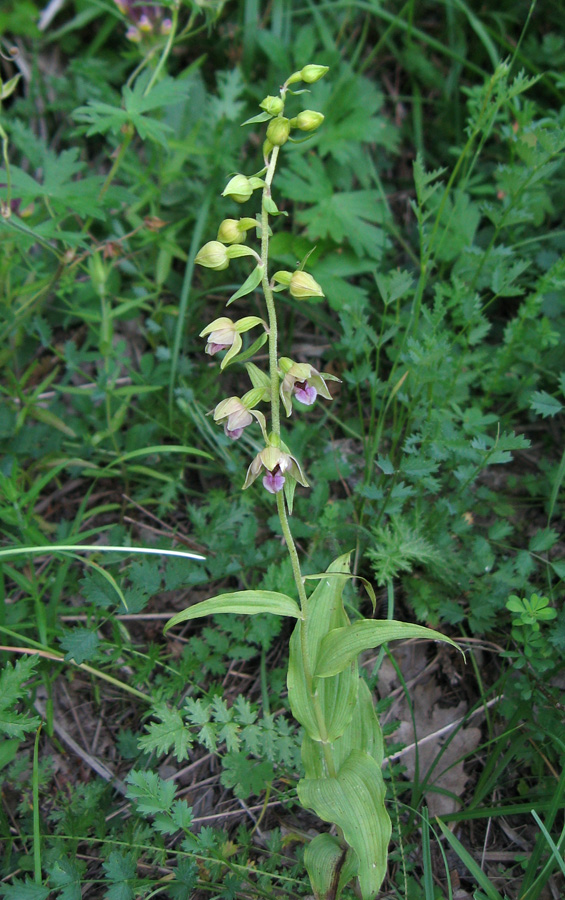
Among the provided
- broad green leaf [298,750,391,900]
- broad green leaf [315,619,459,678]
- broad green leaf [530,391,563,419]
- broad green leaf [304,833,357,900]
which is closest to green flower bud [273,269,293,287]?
broad green leaf [315,619,459,678]

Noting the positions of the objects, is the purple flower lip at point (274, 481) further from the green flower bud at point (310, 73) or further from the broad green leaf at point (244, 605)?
the green flower bud at point (310, 73)

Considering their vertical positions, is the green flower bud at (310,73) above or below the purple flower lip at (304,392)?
above

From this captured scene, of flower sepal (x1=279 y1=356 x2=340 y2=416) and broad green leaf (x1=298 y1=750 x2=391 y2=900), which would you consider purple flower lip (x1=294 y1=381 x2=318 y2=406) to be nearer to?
flower sepal (x1=279 y1=356 x2=340 y2=416)

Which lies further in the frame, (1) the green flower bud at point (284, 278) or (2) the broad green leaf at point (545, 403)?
(2) the broad green leaf at point (545, 403)

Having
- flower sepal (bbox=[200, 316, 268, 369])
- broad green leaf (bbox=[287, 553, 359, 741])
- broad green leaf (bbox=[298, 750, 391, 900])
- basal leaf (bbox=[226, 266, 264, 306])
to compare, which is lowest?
broad green leaf (bbox=[298, 750, 391, 900])

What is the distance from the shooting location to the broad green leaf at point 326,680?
168cm

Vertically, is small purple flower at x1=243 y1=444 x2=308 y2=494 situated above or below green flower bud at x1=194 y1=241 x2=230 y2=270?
below

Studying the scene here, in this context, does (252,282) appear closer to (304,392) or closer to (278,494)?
(304,392)

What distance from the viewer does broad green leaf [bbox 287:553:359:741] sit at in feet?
5.50

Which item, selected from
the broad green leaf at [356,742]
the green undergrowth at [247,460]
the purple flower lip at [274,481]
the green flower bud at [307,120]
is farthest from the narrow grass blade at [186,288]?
the broad green leaf at [356,742]

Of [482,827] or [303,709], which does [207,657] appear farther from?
[482,827]

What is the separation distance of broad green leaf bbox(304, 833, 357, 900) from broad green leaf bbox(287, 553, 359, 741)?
0.93 ft

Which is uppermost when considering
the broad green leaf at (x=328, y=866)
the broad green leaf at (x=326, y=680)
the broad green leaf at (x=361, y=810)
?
the broad green leaf at (x=326, y=680)

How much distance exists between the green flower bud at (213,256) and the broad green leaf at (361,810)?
4.40 ft
